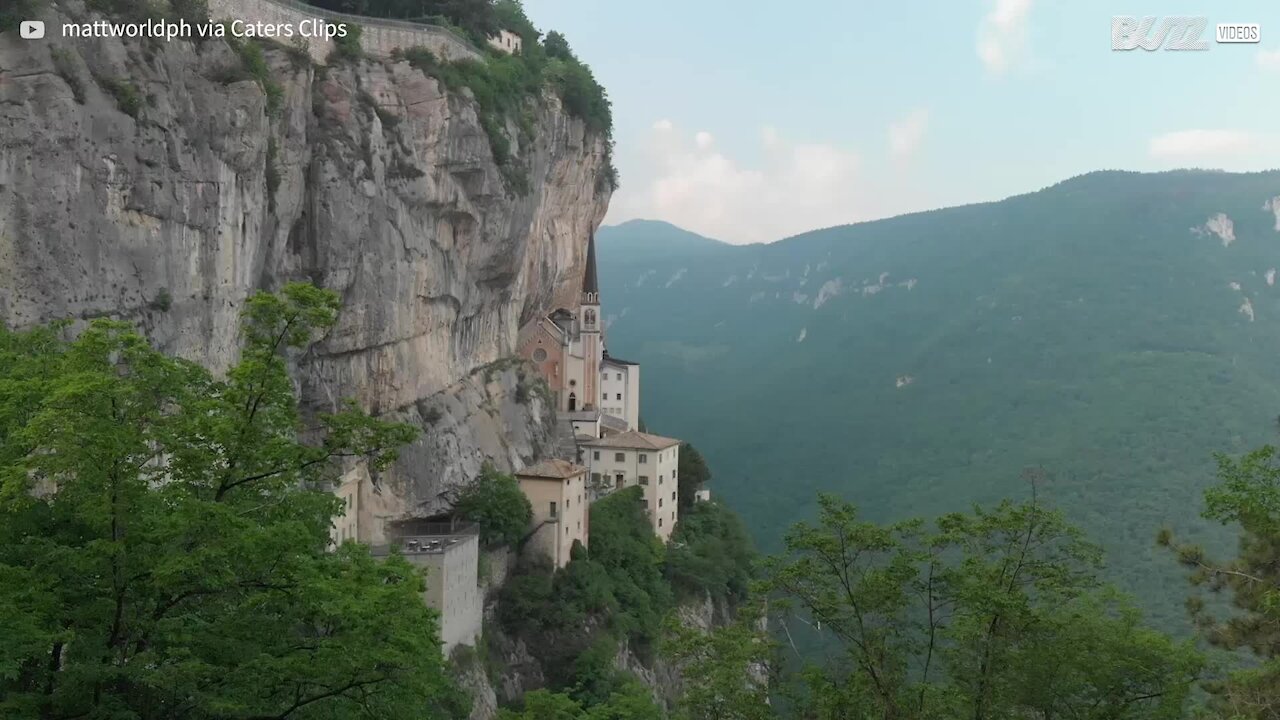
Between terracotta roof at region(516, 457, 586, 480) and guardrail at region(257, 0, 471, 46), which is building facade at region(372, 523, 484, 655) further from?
guardrail at region(257, 0, 471, 46)

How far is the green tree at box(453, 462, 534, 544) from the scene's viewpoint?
4359 cm

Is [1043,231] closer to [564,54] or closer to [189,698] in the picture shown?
[564,54]

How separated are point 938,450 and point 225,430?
8948 cm

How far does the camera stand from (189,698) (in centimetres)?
1317

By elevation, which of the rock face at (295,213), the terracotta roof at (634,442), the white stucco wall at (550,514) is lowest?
the white stucco wall at (550,514)

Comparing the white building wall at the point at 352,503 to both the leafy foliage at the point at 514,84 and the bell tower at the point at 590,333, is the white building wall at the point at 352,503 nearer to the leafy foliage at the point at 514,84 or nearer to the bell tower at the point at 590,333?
the leafy foliage at the point at 514,84

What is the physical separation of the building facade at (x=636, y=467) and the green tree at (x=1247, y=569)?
148 ft

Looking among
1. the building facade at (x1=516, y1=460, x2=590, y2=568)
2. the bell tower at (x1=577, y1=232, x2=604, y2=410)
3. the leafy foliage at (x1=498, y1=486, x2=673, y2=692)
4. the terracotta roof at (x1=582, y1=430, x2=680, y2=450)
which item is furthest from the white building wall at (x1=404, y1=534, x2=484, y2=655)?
the bell tower at (x1=577, y1=232, x2=604, y2=410)

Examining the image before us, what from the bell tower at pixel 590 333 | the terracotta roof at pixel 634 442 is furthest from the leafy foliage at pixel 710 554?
the bell tower at pixel 590 333

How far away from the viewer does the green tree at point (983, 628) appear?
18.1m

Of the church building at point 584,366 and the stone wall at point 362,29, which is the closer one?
the stone wall at point 362,29

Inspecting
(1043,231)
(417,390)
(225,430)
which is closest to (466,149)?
(417,390)

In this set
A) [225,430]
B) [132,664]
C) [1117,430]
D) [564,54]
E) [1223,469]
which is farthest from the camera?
[1117,430]

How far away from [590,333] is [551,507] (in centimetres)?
2197
